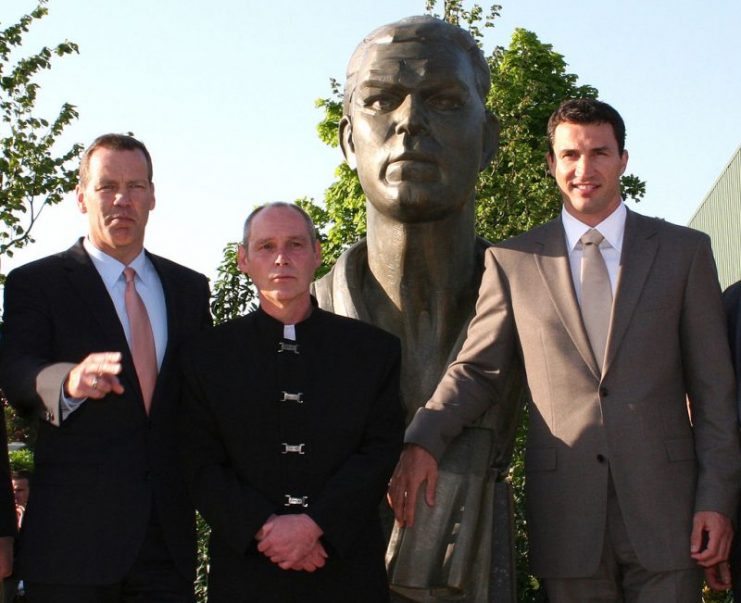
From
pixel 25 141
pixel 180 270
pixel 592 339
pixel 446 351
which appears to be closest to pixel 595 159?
pixel 592 339

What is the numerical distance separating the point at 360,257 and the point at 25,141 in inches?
480

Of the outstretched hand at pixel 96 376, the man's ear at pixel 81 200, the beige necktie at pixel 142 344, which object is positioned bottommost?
the outstretched hand at pixel 96 376

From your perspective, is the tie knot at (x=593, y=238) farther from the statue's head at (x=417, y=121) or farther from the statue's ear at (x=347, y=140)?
the statue's ear at (x=347, y=140)

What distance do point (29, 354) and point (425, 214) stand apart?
1.82 meters

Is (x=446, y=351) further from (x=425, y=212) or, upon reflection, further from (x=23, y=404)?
(x=23, y=404)

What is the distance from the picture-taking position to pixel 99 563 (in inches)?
165

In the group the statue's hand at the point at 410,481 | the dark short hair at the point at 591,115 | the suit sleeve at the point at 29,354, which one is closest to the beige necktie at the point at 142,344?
the suit sleeve at the point at 29,354

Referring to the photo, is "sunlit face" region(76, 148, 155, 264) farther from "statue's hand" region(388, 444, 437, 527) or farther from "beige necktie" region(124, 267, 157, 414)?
"statue's hand" region(388, 444, 437, 527)

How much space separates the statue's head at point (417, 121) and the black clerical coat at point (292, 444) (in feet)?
3.48

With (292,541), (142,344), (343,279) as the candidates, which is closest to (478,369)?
(343,279)

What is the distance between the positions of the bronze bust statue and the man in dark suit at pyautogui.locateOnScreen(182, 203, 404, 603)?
805 millimetres

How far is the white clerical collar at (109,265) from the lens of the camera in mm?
4496

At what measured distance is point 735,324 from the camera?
4590 mm

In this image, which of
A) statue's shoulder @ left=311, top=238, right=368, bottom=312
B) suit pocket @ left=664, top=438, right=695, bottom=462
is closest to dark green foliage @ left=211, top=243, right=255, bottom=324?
statue's shoulder @ left=311, top=238, right=368, bottom=312
